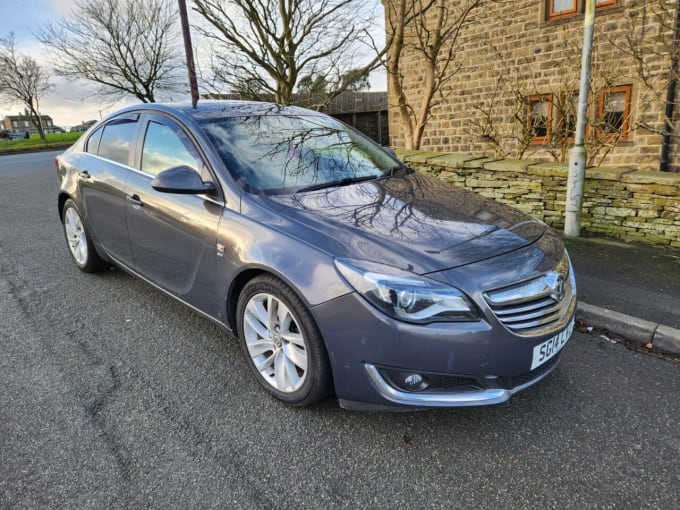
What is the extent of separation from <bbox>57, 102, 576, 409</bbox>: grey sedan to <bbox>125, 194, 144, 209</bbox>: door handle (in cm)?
1

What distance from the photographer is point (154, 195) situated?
331 cm

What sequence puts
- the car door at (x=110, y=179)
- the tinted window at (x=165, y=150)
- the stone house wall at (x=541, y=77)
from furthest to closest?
1. the stone house wall at (x=541, y=77)
2. the car door at (x=110, y=179)
3. the tinted window at (x=165, y=150)

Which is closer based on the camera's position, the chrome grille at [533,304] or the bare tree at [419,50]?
the chrome grille at [533,304]

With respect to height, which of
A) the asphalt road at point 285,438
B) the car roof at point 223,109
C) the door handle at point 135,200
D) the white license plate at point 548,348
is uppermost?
the car roof at point 223,109

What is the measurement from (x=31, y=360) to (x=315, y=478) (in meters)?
2.19

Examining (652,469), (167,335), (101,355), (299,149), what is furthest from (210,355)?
(652,469)

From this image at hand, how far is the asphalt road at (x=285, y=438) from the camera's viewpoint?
2045 mm

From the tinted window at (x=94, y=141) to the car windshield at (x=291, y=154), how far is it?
167 cm

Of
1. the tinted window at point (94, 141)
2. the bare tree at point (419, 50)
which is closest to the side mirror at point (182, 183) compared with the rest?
the tinted window at point (94, 141)

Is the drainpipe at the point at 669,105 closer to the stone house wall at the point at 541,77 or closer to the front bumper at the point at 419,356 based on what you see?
the stone house wall at the point at 541,77

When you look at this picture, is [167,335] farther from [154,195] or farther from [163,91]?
[163,91]

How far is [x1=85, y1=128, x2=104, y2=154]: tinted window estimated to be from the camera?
4328mm

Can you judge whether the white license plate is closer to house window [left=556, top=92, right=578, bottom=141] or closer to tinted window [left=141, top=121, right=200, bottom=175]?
tinted window [left=141, top=121, right=200, bottom=175]

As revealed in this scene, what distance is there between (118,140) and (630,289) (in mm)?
4449
